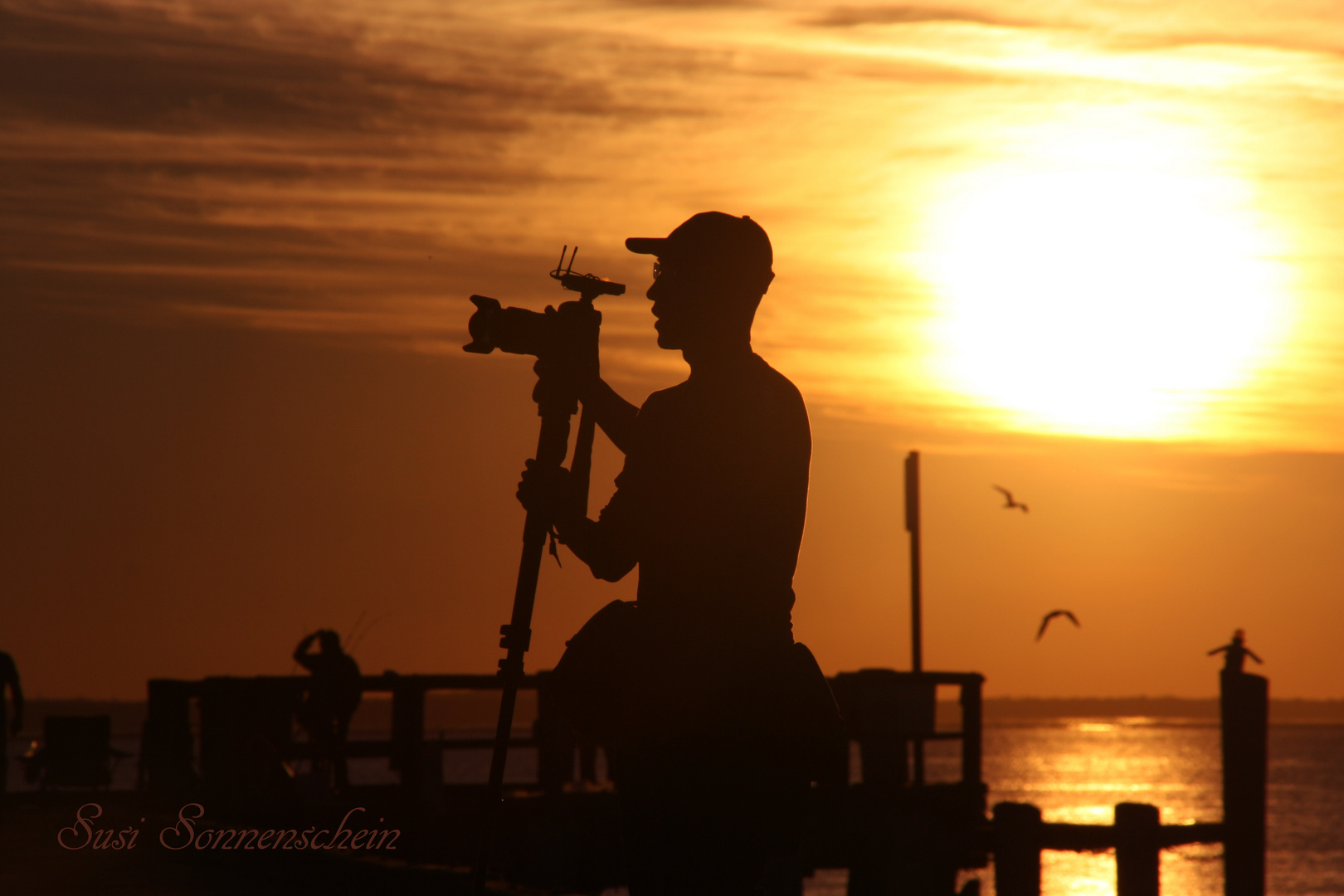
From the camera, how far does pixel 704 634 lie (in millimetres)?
3775

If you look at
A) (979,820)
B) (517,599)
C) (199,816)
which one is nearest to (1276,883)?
(979,820)


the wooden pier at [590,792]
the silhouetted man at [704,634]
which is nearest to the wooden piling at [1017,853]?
the wooden pier at [590,792]

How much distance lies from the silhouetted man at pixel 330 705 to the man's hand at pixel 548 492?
35.1 feet

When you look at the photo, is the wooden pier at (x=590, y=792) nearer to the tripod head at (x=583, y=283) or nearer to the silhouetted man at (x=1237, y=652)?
the silhouetted man at (x=1237, y=652)

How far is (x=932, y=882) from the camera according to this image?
13.5 m

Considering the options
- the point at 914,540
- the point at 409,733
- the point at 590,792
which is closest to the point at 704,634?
the point at 409,733

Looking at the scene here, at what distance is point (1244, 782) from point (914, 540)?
8865 mm

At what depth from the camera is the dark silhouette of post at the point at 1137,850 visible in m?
11.2

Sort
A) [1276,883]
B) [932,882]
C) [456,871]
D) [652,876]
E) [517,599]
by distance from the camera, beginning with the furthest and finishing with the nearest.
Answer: [1276,883]
[932,882]
[456,871]
[517,599]
[652,876]

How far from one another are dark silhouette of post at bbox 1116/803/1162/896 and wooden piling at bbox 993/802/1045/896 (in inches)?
23.8

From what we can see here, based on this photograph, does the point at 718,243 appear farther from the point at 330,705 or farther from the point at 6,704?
the point at 6,704

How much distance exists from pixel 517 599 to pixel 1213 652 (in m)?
11.8

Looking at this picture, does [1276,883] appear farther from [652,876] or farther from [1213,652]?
[652,876]

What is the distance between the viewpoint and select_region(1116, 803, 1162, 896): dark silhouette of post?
36.6 ft
